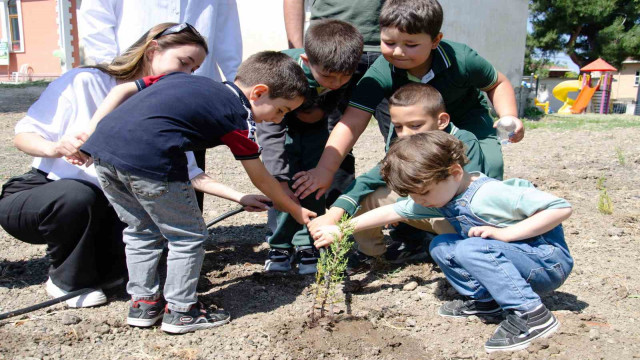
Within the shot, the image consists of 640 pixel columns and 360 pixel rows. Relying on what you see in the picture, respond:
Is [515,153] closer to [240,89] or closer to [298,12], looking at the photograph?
[298,12]

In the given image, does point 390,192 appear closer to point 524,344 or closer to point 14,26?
point 524,344

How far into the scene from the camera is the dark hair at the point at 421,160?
2463 millimetres

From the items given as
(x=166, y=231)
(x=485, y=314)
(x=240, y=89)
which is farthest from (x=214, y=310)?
(x=485, y=314)

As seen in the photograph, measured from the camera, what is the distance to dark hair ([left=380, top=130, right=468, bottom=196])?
8.08 ft

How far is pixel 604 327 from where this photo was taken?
258 centimetres

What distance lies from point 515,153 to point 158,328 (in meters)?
6.38

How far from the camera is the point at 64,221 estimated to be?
284 cm

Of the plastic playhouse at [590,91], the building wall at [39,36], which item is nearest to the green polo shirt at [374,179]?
the plastic playhouse at [590,91]

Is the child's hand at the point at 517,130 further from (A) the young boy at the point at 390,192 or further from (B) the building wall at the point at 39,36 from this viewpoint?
(B) the building wall at the point at 39,36

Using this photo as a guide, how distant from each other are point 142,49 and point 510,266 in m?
2.13

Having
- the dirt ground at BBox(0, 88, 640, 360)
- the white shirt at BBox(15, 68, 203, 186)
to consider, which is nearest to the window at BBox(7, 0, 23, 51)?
the dirt ground at BBox(0, 88, 640, 360)

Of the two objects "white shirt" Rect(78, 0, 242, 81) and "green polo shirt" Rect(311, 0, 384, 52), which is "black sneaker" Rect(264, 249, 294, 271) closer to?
"white shirt" Rect(78, 0, 242, 81)

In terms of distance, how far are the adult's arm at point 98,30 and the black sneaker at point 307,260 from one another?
1782 mm

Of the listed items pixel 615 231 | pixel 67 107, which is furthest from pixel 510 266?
pixel 67 107
